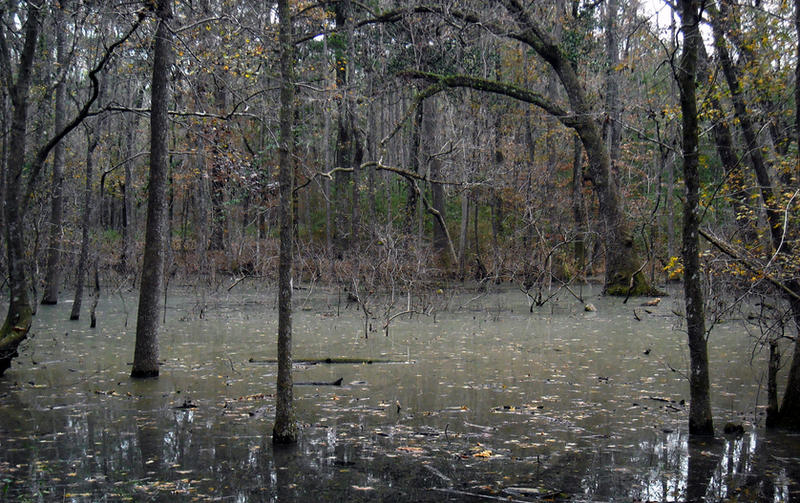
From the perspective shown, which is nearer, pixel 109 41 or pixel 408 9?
pixel 109 41

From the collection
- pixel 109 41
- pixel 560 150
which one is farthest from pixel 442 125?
pixel 109 41

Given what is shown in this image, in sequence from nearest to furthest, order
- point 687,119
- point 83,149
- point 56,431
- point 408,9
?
1. point 687,119
2. point 56,431
3. point 408,9
4. point 83,149

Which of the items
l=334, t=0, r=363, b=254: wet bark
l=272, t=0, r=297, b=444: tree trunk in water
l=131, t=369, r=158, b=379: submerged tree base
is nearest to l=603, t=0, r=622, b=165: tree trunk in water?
l=334, t=0, r=363, b=254: wet bark

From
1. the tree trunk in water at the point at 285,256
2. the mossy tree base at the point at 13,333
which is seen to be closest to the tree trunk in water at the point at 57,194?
the mossy tree base at the point at 13,333

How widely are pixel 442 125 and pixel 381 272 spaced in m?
15.2

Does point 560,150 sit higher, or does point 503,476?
point 560,150

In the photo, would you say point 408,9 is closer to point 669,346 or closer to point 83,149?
point 669,346

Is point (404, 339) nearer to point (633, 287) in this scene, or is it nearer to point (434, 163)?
point (633, 287)

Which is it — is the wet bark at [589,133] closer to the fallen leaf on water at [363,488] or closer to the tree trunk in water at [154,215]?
the tree trunk in water at [154,215]

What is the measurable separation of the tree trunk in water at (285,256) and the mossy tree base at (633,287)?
15.5m

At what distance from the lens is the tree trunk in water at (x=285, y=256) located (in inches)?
246

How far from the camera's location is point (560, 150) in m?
34.6

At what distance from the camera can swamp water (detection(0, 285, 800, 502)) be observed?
5426 millimetres

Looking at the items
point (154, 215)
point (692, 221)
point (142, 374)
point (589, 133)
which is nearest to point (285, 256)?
point (692, 221)
